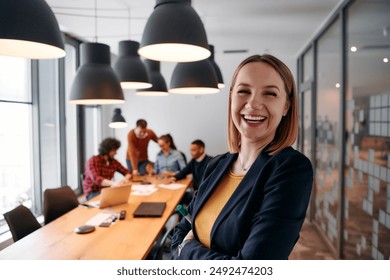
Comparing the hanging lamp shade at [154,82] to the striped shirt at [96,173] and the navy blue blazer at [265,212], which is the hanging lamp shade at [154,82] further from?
the navy blue blazer at [265,212]

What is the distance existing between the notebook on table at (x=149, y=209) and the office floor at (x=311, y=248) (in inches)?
61.4

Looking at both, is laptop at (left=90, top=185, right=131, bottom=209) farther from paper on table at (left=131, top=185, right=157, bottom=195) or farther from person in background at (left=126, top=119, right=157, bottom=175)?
person in background at (left=126, top=119, right=157, bottom=175)

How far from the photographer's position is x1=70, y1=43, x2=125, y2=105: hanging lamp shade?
1909 mm

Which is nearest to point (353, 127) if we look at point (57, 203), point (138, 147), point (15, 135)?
point (57, 203)

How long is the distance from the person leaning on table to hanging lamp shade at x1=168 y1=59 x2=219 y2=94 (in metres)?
1.42

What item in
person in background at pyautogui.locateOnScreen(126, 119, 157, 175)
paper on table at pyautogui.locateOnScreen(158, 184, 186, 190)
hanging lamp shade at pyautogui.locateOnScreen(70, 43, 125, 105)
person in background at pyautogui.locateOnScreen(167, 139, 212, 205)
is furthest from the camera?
person in background at pyautogui.locateOnScreen(126, 119, 157, 175)

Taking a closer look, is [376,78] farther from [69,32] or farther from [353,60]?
[69,32]

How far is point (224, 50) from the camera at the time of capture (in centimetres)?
454

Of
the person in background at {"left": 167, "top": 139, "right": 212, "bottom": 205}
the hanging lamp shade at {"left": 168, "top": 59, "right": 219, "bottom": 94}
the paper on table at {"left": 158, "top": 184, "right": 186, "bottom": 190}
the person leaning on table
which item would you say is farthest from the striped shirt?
the person leaning on table

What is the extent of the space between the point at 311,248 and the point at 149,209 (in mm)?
2231

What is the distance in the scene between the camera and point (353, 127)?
2.80m

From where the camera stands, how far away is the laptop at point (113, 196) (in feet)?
8.60
